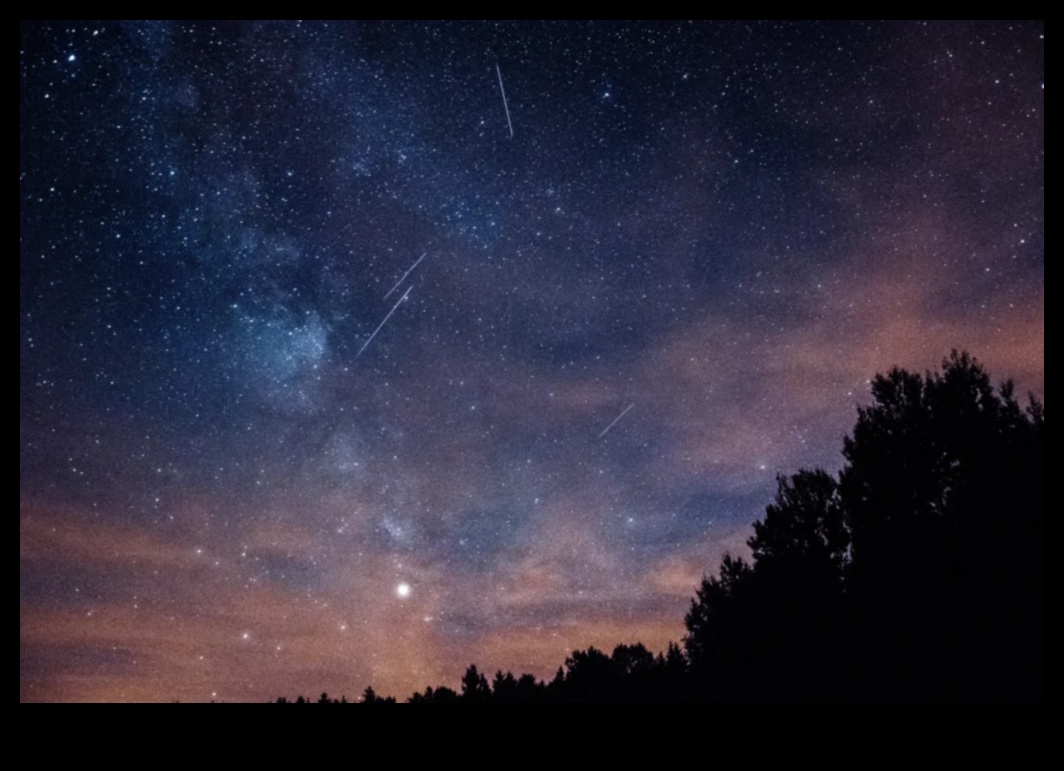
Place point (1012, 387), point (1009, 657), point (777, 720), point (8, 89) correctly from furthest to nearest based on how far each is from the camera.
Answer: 1. point (1012, 387)
2. point (1009, 657)
3. point (8, 89)
4. point (777, 720)

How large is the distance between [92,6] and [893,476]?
53.0 ft

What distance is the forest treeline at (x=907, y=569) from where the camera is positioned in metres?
10.4

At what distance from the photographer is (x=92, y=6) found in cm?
315

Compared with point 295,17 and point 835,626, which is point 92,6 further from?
point 835,626

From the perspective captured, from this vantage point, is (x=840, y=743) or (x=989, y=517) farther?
(x=989, y=517)

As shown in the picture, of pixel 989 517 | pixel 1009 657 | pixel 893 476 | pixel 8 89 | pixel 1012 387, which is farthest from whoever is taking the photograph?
pixel 893 476

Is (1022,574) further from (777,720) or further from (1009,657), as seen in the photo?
(777,720)

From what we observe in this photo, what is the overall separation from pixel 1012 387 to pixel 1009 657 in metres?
5.64

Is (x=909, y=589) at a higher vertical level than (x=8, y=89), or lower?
lower

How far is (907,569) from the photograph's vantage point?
1229 centimetres

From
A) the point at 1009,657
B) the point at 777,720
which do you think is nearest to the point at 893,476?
the point at 1009,657

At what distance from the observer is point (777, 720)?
7.45 feet

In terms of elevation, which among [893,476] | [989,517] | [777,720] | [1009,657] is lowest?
[1009,657]

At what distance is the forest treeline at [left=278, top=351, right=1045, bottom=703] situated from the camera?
410 inches
